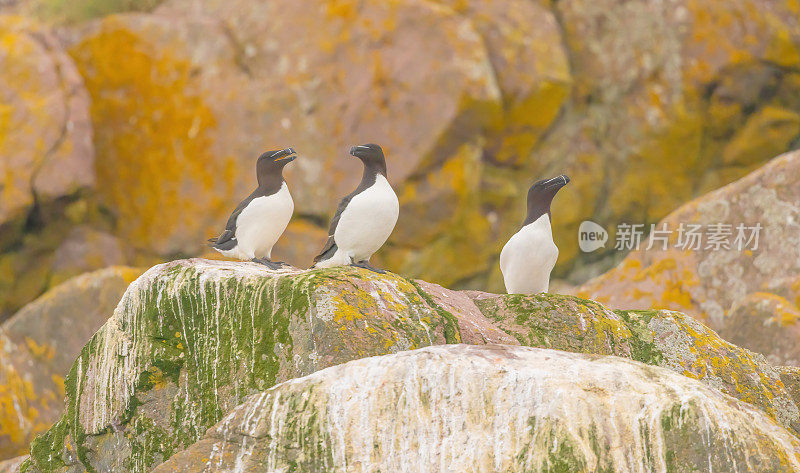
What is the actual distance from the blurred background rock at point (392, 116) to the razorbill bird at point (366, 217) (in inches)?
264

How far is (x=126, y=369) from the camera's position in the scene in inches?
228

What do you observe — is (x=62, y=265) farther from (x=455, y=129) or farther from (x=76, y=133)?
(x=455, y=129)

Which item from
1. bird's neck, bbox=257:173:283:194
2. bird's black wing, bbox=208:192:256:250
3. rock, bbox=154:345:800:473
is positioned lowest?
rock, bbox=154:345:800:473

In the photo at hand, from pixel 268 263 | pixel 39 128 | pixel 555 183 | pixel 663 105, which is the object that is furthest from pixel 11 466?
pixel 663 105

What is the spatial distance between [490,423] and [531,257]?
2732mm

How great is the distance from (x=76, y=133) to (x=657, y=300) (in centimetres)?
824

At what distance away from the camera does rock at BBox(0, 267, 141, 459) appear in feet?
30.8

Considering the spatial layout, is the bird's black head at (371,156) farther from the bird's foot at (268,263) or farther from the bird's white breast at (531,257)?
the bird's white breast at (531,257)

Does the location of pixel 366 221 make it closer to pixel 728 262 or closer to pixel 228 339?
pixel 228 339

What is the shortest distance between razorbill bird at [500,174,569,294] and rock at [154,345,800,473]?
237 centimetres

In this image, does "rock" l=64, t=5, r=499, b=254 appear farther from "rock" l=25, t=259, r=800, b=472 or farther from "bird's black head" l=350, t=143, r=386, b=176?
"rock" l=25, t=259, r=800, b=472

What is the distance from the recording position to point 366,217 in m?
6.56

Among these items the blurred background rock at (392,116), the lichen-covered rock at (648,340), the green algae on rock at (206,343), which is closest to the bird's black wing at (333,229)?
Answer: the green algae on rock at (206,343)

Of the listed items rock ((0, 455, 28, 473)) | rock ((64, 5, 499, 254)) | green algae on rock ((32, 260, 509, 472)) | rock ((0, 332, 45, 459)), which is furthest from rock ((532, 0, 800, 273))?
green algae on rock ((32, 260, 509, 472))
